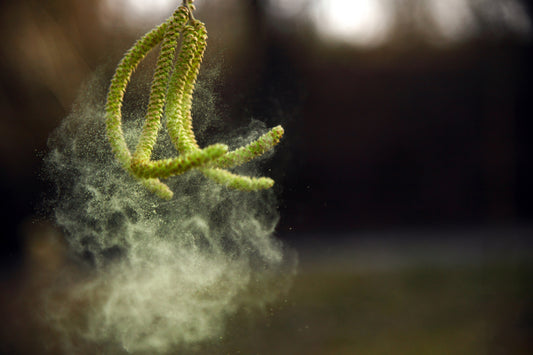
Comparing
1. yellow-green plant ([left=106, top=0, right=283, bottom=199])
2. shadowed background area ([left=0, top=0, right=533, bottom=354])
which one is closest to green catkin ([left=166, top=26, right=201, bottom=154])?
yellow-green plant ([left=106, top=0, right=283, bottom=199])

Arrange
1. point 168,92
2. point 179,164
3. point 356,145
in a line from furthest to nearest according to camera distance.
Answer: point 356,145 < point 168,92 < point 179,164

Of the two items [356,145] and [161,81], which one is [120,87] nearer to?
[161,81]

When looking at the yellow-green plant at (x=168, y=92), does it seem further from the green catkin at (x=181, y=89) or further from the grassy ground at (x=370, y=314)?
the grassy ground at (x=370, y=314)

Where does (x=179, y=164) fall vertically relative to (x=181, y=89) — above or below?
below

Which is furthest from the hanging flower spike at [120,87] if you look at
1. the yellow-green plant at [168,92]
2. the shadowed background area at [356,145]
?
the shadowed background area at [356,145]

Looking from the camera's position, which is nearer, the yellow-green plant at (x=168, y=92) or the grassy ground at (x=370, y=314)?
the yellow-green plant at (x=168, y=92)

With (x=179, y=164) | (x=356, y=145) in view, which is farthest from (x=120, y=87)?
(x=356, y=145)

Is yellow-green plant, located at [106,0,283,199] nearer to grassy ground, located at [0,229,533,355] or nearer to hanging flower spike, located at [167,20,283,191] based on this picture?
hanging flower spike, located at [167,20,283,191]

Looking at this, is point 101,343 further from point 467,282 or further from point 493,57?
point 493,57
